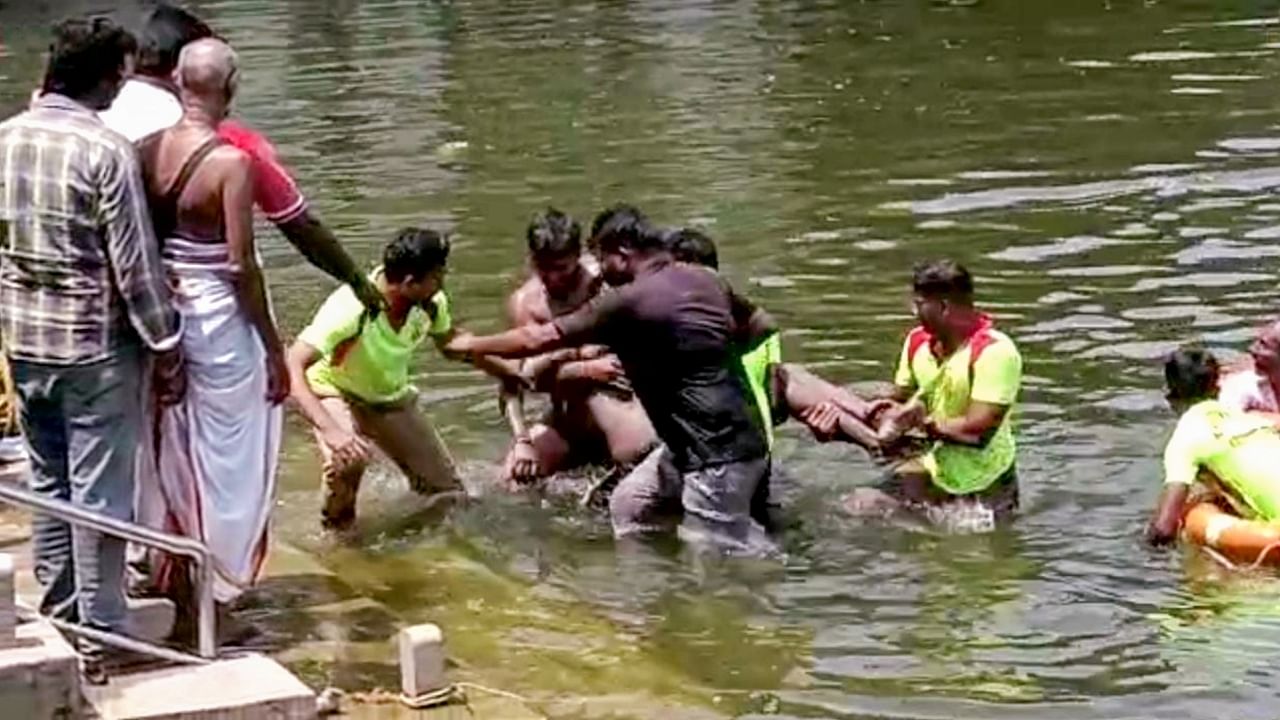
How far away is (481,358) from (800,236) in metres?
6.33

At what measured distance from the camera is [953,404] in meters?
10.2

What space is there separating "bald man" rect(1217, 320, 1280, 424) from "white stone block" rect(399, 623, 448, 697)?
4.10m

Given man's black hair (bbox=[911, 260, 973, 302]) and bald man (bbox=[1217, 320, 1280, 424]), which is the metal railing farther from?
bald man (bbox=[1217, 320, 1280, 424])

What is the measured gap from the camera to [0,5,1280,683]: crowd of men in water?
6988 mm

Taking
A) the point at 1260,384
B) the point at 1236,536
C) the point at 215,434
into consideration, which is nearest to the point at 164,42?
the point at 215,434

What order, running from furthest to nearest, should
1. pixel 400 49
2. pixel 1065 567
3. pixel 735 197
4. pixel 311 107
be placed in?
1. pixel 400 49
2. pixel 311 107
3. pixel 735 197
4. pixel 1065 567

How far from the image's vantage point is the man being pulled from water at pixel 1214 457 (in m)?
9.52

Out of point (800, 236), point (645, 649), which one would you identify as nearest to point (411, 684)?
point (645, 649)

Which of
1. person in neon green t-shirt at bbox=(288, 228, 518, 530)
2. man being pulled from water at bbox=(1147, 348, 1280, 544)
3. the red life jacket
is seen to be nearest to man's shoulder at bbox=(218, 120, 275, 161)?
person in neon green t-shirt at bbox=(288, 228, 518, 530)

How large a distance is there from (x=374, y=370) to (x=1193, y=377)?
3338 mm

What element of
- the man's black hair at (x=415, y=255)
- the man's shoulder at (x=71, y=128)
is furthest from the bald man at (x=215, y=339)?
the man's black hair at (x=415, y=255)

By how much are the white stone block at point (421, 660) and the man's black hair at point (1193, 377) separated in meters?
3.83

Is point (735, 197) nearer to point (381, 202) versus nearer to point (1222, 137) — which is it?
point (381, 202)

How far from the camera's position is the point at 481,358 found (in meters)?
10.4
